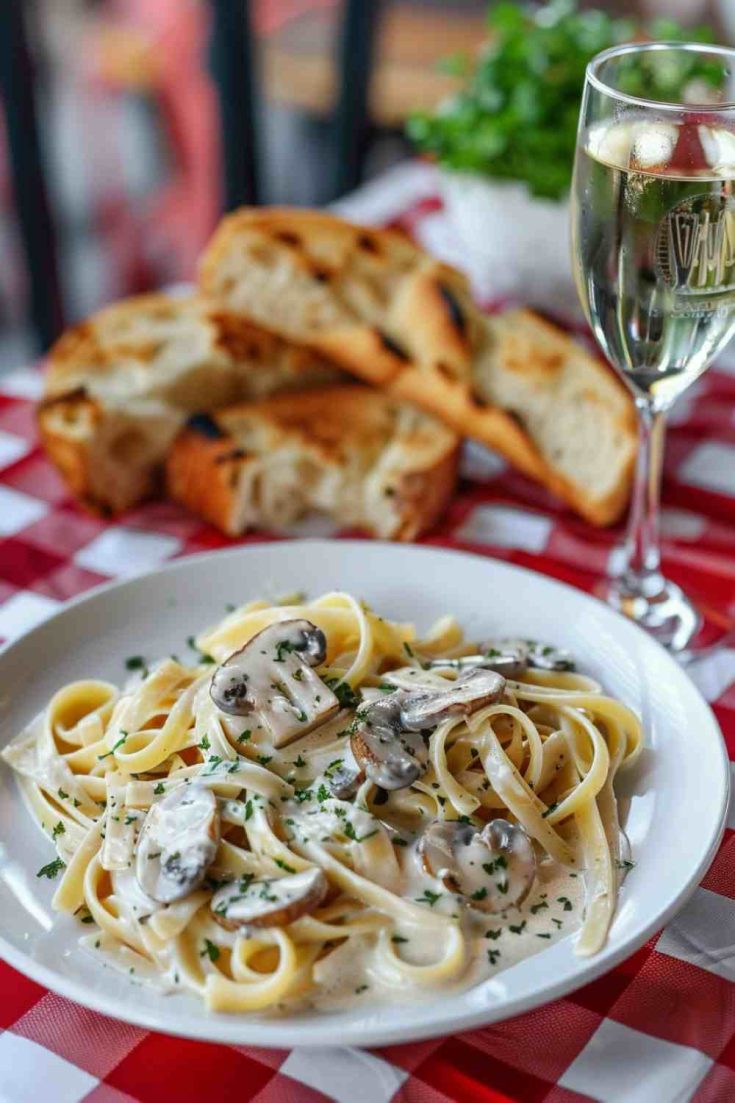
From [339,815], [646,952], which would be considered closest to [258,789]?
[339,815]

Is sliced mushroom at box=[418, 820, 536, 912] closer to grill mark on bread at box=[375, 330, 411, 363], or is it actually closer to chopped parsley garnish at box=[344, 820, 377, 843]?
chopped parsley garnish at box=[344, 820, 377, 843]

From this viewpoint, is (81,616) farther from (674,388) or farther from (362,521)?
(674,388)

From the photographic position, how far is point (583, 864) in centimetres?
146

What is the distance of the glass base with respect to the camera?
208 centimetres

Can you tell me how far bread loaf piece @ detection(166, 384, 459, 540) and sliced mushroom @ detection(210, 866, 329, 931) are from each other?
1108 mm

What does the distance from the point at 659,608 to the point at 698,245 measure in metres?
0.69

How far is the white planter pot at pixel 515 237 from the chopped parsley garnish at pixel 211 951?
6.64ft

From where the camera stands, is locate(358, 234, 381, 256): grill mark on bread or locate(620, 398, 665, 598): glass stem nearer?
locate(620, 398, 665, 598): glass stem

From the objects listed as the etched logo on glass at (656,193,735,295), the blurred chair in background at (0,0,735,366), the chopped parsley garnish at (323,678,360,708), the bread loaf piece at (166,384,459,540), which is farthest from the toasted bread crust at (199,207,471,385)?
the blurred chair in background at (0,0,735,366)

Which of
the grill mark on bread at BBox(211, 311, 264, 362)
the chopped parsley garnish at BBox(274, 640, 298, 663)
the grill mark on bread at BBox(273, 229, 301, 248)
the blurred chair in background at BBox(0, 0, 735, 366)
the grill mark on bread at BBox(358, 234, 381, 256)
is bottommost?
the blurred chair in background at BBox(0, 0, 735, 366)

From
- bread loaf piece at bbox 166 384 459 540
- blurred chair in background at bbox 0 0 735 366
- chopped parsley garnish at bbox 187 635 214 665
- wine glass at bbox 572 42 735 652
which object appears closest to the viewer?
wine glass at bbox 572 42 735 652

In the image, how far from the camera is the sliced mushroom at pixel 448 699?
5.02 ft

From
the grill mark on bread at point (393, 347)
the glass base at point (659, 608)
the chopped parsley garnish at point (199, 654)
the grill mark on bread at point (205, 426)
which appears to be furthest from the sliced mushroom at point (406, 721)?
the grill mark on bread at point (393, 347)

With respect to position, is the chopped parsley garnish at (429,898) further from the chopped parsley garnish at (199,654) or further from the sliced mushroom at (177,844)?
the chopped parsley garnish at (199,654)
